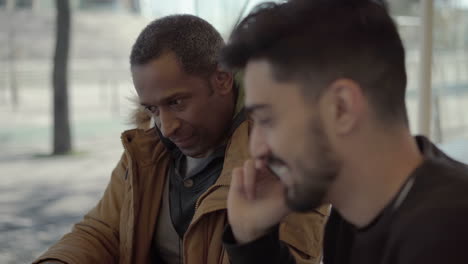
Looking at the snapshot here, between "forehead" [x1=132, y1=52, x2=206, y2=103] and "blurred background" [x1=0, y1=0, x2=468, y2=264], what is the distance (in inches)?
22.8

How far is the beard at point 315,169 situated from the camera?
0.80 metres

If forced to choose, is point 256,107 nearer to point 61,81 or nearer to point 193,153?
point 193,153

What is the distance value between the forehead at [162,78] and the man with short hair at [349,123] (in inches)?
18.4

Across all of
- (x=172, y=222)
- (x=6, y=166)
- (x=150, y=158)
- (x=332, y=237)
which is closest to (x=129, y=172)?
(x=150, y=158)

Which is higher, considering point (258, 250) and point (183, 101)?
point (183, 101)

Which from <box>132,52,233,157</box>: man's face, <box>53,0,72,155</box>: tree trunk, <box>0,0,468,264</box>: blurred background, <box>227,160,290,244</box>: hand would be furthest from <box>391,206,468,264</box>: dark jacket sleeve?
<box>53,0,72,155</box>: tree trunk

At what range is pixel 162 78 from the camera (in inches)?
51.7

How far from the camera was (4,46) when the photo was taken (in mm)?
1982

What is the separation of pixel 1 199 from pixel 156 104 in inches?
40.6

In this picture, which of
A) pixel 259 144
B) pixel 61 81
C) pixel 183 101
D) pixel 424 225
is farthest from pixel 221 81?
pixel 61 81

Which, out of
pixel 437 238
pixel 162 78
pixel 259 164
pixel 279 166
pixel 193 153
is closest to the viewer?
pixel 437 238

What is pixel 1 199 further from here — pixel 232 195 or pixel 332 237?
pixel 332 237

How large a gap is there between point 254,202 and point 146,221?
1.78ft

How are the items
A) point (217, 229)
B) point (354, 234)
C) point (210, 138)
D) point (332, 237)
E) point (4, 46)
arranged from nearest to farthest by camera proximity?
1. point (354, 234)
2. point (332, 237)
3. point (217, 229)
4. point (210, 138)
5. point (4, 46)
